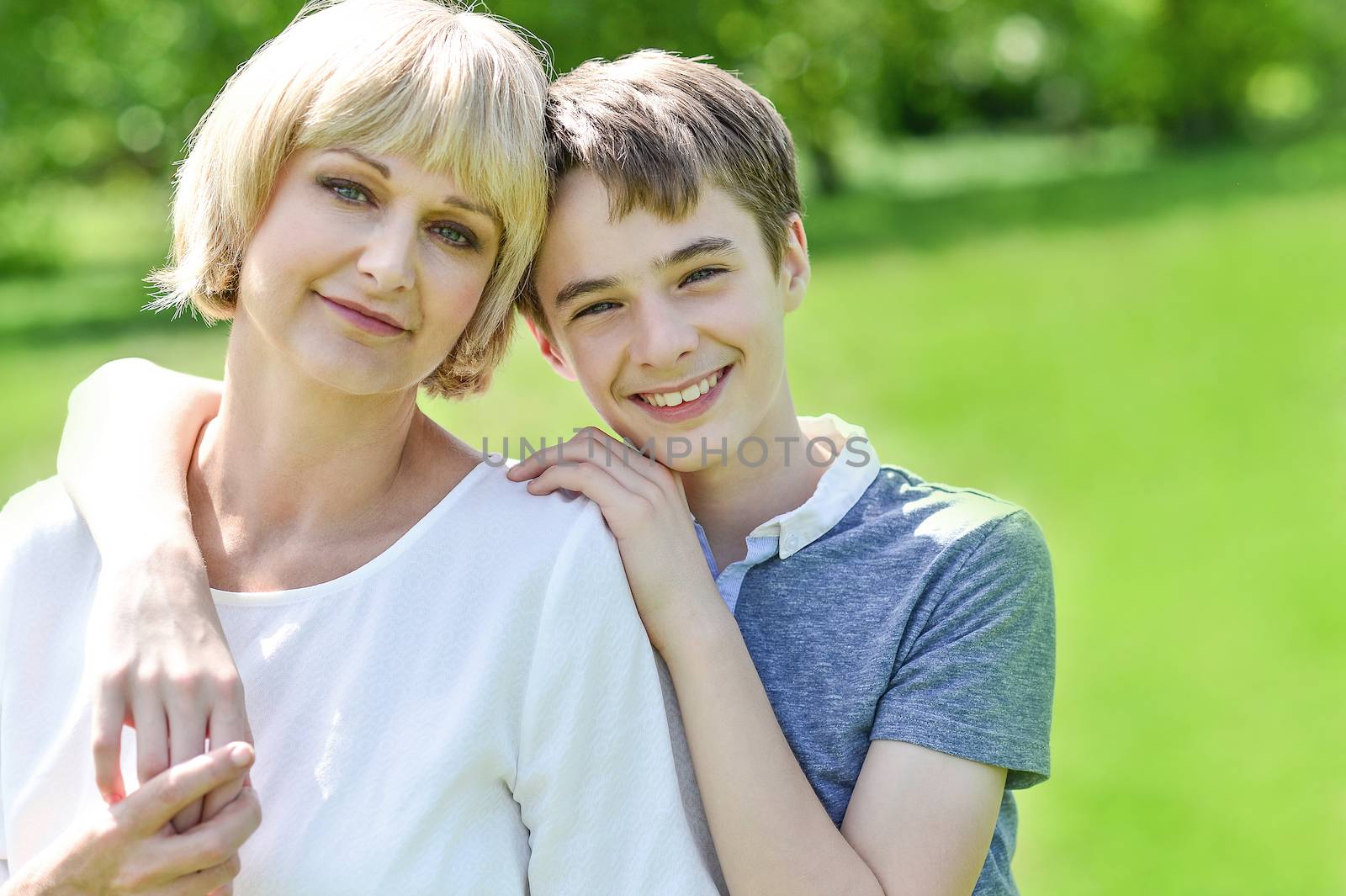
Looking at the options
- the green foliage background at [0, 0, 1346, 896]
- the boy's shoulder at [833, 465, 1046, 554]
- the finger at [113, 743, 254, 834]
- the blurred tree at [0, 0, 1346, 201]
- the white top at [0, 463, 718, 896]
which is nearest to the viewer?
the finger at [113, 743, 254, 834]

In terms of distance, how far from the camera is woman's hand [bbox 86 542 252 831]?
1.56 m

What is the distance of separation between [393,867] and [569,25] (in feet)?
38.1

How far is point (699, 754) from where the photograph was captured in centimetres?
180

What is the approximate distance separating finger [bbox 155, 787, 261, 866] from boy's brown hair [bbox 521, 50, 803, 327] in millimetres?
936

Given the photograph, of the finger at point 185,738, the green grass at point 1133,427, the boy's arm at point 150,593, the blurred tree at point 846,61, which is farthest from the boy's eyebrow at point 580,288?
the blurred tree at point 846,61

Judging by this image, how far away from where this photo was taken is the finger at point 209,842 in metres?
1.52

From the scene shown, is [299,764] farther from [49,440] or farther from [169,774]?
[49,440]

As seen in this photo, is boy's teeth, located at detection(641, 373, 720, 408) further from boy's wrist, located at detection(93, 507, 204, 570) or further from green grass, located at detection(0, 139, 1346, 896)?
green grass, located at detection(0, 139, 1346, 896)

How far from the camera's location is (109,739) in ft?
5.10

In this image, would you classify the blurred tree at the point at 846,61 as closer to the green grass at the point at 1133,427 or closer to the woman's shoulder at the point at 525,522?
the green grass at the point at 1133,427

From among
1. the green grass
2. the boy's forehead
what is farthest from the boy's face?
the green grass

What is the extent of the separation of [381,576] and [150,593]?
289 millimetres

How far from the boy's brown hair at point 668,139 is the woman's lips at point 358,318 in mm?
387

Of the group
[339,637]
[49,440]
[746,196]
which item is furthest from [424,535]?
[49,440]
